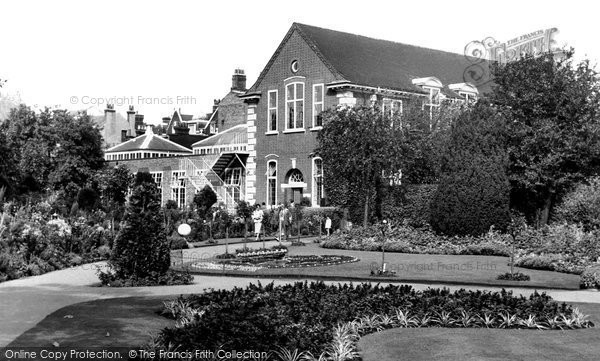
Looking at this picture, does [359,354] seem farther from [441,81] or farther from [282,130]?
[441,81]

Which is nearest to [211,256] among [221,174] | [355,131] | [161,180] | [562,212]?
[355,131]

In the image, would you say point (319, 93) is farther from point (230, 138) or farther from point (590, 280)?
point (590, 280)

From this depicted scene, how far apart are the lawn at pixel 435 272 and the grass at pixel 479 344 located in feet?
22.5

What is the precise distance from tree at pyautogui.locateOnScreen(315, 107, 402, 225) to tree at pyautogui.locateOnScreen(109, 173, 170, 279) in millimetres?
18076

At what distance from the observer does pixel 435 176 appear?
39.5m

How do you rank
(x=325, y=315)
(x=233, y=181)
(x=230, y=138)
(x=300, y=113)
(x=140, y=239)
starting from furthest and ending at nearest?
(x=230, y=138), (x=233, y=181), (x=300, y=113), (x=140, y=239), (x=325, y=315)

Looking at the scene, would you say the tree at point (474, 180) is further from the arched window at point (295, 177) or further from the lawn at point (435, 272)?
the arched window at point (295, 177)

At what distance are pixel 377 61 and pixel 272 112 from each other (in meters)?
6.04

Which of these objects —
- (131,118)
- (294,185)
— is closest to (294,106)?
(294,185)

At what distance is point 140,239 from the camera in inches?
753

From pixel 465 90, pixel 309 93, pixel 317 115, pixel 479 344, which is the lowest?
pixel 479 344

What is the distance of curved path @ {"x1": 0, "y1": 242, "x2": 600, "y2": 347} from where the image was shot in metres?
13.8

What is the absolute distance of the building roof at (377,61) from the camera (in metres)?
44.4

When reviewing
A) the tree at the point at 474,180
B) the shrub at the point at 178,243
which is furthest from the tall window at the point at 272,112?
the shrub at the point at 178,243
